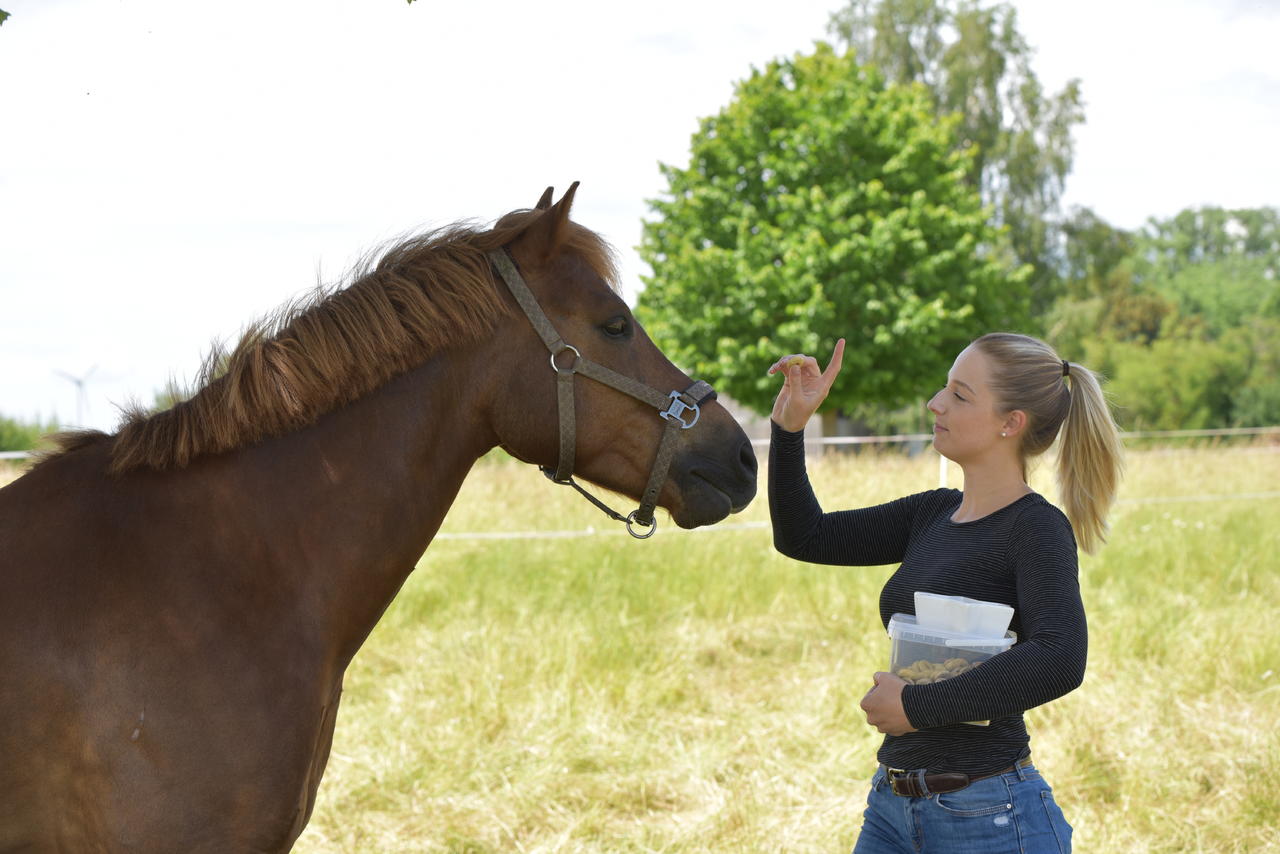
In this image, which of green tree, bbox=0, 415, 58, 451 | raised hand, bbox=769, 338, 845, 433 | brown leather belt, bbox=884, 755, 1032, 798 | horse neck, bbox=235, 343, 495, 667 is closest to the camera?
brown leather belt, bbox=884, 755, 1032, 798

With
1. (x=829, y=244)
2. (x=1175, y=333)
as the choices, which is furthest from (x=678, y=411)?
(x=1175, y=333)

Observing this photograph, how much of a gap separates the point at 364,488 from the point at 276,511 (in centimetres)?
18

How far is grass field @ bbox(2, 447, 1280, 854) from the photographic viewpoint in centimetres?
386

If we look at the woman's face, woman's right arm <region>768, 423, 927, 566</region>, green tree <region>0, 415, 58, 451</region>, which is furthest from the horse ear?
green tree <region>0, 415, 58, 451</region>

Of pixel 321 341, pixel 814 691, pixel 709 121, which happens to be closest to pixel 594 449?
pixel 321 341

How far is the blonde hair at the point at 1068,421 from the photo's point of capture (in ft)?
6.83

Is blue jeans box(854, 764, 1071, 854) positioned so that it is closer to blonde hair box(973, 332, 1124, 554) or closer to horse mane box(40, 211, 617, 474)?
blonde hair box(973, 332, 1124, 554)

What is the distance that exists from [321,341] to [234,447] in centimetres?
28

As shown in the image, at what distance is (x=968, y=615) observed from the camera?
185cm

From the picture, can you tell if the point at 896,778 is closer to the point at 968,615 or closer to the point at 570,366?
the point at 968,615

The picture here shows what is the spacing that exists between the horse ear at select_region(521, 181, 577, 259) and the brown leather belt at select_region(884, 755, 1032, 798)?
1360 millimetres

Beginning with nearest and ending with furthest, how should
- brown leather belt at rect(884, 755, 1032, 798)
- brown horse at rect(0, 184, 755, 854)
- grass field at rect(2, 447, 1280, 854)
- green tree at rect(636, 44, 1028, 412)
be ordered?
brown horse at rect(0, 184, 755, 854)
brown leather belt at rect(884, 755, 1032, 798)
grass field at rect(2, 447, 1280, 854)
green tree at rect(636, 44, 1028, 412)

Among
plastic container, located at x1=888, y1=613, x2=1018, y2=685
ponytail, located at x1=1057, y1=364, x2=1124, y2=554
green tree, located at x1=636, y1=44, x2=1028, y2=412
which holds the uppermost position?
green tree, located at x1=636, y1=44, x2=1028, y2=412

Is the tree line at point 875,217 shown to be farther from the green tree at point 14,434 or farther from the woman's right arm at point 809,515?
the woman's right arm at point 809,515
